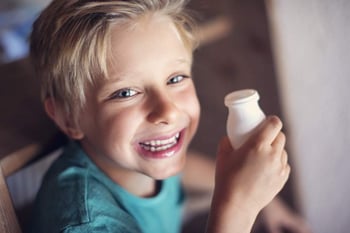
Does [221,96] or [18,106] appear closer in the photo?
[18,106]

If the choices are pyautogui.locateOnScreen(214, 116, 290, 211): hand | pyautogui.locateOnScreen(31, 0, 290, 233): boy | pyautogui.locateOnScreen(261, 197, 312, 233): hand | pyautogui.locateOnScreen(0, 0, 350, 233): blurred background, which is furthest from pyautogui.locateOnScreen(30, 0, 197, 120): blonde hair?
pyautogui.locateOnScreen(261, 197, 312, 233): hand

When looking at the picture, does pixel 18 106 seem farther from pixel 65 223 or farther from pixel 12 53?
pixel 12 53

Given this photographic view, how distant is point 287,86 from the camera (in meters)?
0.99

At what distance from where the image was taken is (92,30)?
2.13 ft

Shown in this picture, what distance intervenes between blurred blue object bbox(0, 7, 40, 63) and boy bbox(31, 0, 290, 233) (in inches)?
20.5

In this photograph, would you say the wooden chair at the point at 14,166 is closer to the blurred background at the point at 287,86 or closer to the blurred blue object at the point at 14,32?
the blurred background at the point at 287,86

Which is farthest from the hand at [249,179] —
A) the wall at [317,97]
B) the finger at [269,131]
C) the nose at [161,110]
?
the wall at [317,97]

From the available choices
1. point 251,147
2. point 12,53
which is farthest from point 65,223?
point 12,53

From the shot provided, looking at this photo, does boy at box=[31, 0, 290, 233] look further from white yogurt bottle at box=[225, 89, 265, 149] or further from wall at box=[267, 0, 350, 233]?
wall at box=[267, 0, 350, 233]

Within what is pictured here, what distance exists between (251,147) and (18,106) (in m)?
0.44

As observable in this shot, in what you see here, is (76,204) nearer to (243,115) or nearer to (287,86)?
(243,115)

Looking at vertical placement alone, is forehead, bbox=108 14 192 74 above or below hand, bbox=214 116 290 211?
above

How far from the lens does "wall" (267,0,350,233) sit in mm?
888

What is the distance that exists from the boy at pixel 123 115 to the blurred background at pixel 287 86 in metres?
0.10
